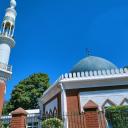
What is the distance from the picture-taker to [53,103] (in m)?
14.2

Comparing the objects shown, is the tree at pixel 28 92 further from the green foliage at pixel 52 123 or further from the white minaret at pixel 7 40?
the green foliage at pixel 52 123

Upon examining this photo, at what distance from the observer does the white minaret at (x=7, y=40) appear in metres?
18.8

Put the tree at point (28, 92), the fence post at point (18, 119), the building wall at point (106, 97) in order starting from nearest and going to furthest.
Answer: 1. the fence post at point (18, 119)
2. the building wall at point (106, 97)
3. the tree at point (28, 92)

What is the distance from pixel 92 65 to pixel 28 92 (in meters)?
16.3

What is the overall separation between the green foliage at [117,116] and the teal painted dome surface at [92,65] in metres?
4.71

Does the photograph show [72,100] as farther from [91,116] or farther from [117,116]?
[91,116]

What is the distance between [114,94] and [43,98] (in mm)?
5728

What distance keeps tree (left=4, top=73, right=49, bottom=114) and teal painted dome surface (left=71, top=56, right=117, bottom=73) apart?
14314 mm

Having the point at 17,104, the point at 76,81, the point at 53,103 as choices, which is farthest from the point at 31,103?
→ the point at 76,81

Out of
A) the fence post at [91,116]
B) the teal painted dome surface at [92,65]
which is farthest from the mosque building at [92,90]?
the fence post at [91,116]

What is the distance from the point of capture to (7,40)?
66.2 feet

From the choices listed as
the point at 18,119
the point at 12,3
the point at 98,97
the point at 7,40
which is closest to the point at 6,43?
the point at 7,40

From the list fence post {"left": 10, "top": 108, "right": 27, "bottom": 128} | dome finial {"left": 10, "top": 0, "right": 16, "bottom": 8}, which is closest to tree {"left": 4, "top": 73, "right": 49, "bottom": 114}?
dome finial {"left": 10, "top": 0, "right": 16, "bottom": 8}

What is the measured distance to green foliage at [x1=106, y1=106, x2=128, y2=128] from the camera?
11.1 meters
